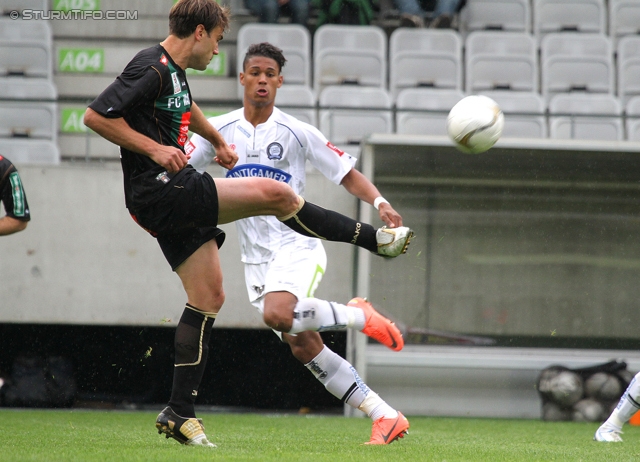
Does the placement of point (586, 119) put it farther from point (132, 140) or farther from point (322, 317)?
point (132, 140)

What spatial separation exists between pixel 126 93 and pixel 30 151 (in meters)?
5.92

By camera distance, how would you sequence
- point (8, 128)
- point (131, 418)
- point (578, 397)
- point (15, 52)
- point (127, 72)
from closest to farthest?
point (127, 72), point (131, 418), point (578, 397), point (8, 128), point (15, 52)

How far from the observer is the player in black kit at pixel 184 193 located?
389 cm

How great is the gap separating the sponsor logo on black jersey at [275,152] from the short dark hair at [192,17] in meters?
1.21

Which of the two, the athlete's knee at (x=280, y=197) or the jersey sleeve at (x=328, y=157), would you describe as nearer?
the athlete's knee at (x=280, y=197)

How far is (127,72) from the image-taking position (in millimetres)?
3912

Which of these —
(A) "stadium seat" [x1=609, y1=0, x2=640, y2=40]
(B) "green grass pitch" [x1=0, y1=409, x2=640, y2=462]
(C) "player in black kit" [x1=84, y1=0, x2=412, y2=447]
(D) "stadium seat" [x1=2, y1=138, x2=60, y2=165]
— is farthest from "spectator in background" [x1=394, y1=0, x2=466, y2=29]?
(C) "player in black kit" [x1=84, y1=0, x2=412, y2=447]

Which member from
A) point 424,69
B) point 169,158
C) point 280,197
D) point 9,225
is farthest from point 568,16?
point 169,158

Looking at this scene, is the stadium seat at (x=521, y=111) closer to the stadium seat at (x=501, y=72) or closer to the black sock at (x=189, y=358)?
the stadium seat at (x=501, y=72)

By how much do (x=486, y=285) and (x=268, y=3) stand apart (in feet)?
15.3

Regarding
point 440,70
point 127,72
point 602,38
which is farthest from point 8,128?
point 602,38

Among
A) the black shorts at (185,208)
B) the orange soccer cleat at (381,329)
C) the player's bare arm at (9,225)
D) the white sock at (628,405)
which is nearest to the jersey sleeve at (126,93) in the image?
the black shorts at (185,208)

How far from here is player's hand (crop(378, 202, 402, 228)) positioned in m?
4.44

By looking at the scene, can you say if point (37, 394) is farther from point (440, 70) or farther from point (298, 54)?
point (440, 70)
